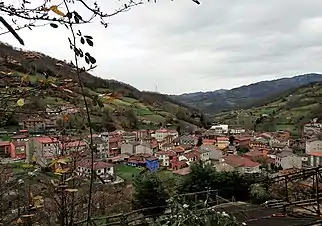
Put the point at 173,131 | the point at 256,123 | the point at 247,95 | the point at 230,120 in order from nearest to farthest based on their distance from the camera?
the point at 173,131, the point at 256,123, the point at 230,120, the point at 247,95

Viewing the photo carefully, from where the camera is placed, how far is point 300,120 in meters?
62.3

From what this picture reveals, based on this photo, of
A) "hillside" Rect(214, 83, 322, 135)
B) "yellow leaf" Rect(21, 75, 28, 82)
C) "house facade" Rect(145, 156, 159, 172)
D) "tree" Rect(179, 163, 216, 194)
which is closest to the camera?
"yellow leaf" Rect(21, 75, 28, 82)

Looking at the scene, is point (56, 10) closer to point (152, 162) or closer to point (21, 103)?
point (21, 103)

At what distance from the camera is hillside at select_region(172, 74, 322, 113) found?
140500 mm

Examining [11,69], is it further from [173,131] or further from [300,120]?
[300,120]

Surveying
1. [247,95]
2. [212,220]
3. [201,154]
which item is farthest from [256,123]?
[247,95]

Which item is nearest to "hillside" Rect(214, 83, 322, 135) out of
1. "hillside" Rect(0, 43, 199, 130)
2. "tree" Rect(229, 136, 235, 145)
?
"tree" Rect(229, 136, 235, 145)

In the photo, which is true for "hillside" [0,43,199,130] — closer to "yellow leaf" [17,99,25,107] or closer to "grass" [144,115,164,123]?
"yellow leaf" [17,99,25,107]

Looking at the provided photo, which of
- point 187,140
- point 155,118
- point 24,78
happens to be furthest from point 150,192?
point 155,118

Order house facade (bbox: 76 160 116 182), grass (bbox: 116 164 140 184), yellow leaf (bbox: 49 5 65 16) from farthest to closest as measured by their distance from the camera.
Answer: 1. grass (bbox: 116 164 140 184)
2. house facade (bbox: 76 160 116 182)
3. yellow leaf (bbox: 49 5 65 16)

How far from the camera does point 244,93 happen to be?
159 meters

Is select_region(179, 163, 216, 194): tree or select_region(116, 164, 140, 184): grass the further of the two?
select_region(116, 164, 140, 184): grass

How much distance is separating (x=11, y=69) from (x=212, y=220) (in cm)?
146

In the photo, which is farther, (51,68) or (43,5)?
(51,68)
